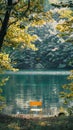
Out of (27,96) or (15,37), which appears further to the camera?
(27,96)

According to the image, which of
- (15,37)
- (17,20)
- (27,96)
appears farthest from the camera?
(27,96)

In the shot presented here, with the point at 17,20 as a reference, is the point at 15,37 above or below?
below

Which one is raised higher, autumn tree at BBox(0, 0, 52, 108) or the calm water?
autumn tree at BBox(0, 0, 52, 108)

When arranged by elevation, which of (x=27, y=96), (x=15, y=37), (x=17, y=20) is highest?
(x=17, y=20)

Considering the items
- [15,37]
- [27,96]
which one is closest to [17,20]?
[15,37]

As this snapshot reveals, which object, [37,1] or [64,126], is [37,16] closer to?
[37,1]

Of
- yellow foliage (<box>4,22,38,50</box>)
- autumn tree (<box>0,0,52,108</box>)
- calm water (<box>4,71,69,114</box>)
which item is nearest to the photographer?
autumn tree (<box>0,0,52,108</box>)

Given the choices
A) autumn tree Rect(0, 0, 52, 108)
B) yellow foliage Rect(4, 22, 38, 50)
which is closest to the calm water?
autumn tree Rect(0, 0, 52, 108)

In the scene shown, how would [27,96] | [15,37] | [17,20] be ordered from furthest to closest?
[27,96] < [15,37] < [17,20]

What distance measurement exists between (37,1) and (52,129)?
9824mm

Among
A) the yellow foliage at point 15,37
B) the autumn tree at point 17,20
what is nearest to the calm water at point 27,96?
the autumn tree at point 17,20

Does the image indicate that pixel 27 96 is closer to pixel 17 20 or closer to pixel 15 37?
pixel 15 37

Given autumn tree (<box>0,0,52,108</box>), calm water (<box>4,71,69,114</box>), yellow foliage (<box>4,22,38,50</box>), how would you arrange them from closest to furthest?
autumn tree (<box>0,0,52,108</box>), yellow foliage (<box>4,22,38,50</box>), calm water (<box>4,71,69,114</box>)

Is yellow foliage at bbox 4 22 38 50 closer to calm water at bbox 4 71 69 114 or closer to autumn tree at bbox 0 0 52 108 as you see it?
autumn tree at bbox 0 0 52 108
